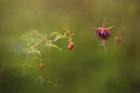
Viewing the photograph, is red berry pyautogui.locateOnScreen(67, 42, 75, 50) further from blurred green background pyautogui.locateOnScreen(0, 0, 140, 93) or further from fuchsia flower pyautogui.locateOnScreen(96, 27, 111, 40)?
fuchsia flower pyautogui.locateOnScreen(96, 27, 111, 40)

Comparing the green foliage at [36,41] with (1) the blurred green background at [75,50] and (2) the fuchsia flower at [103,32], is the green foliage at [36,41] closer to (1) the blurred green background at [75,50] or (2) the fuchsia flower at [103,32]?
(1) the blurred green background at [75,50]

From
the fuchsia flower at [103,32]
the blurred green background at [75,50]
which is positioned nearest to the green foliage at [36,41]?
the blurred green background at [75,50]

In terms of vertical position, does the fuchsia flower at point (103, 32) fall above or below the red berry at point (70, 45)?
above

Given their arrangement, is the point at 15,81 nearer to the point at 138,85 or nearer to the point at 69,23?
the point at 69,23

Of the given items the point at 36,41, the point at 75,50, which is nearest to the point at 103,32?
the point at 75,50

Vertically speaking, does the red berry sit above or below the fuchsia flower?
below

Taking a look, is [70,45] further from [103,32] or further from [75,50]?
[103,32]

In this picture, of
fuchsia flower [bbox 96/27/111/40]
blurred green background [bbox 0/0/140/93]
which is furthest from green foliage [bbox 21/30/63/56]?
fuchsia flower [bbox 96/27/111/40]

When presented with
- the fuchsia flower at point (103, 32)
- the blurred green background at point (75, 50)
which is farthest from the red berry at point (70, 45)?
the fuchsia flower at point (103, 32)

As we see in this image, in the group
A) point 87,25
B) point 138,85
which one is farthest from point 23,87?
point 138,85

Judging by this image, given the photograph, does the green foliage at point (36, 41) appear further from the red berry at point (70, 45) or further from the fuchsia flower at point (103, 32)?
the fuchsia flower at point (103, 32)
